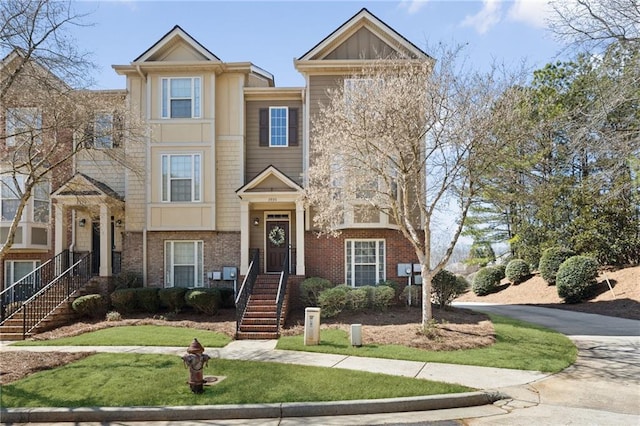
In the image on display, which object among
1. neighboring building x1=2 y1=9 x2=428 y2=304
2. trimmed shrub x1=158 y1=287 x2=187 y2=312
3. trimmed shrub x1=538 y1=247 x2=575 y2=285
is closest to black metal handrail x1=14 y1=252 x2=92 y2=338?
neighboring building x1=2 y1=9 x2=428 y2=304

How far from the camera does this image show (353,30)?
732 inches

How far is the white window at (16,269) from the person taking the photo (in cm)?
1961

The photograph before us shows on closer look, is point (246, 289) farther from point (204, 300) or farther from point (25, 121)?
point (25, 121)

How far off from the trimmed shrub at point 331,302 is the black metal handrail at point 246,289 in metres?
2.33

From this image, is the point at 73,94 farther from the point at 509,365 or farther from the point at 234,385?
the point at 509,365

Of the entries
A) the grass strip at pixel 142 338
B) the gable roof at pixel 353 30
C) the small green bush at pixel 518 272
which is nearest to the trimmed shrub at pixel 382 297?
the grass strip at pixel 142 338

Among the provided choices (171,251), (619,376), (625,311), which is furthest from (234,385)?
(625,311)

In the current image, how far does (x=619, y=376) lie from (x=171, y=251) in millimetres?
15214

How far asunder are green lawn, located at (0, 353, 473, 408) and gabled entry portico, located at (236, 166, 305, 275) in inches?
316

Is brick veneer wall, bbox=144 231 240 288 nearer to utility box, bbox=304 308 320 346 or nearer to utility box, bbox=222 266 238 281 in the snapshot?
utility box, bbox=222 266 238 281

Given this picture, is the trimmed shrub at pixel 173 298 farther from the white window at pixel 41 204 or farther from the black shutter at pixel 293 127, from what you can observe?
the black shutter at pixel 293 127

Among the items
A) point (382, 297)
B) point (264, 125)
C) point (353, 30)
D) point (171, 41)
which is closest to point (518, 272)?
point (382, 297)

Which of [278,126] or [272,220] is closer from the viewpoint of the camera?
[272,220]

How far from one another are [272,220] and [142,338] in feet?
24.2
